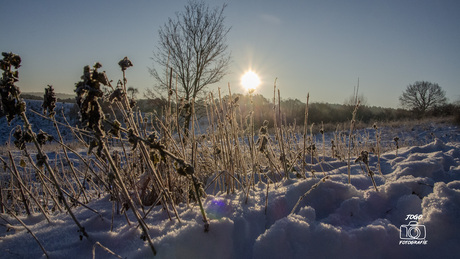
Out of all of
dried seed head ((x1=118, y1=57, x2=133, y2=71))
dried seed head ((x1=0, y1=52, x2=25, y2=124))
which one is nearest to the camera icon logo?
dried seed head ((x1=118, y1=57, x2=133, y2=71))

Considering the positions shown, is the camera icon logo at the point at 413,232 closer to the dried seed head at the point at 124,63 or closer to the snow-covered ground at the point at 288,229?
the snow-covered ground at the point at 288,229

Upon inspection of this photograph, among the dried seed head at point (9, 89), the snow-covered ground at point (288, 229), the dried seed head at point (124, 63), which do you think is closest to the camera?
the dried seed head at point (9, 89)

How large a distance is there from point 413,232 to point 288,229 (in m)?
0.52

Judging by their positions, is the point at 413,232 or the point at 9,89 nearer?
the point at 9,89

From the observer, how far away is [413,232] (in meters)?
1.01

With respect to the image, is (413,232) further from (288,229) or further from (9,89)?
(9,89)

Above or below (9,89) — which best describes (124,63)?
above

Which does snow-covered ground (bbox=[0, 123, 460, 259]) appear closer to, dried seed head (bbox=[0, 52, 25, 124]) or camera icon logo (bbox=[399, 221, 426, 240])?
camera icon logo (bbox=[399, 221, 426, 240])

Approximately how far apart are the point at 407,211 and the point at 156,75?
13649 mm

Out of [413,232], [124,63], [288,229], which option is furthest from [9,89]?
[413,232]

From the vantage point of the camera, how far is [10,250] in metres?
1.00

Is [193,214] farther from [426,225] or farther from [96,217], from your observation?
[426,225]

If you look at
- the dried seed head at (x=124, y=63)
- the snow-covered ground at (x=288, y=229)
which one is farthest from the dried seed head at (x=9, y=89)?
the snow-covered ground at (x=288, y=229)

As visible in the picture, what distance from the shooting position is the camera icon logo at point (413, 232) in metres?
0.98
